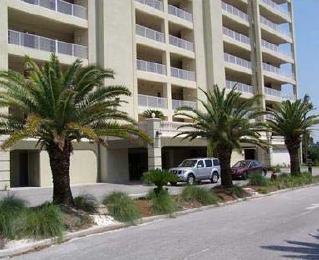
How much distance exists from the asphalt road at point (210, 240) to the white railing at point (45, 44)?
19524 millimetres

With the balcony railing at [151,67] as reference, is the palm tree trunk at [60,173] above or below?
below

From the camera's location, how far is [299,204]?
21.2 meters

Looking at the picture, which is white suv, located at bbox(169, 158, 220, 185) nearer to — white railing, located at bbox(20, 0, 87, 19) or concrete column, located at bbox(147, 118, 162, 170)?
concrete column, located at bbox(147, 118, 162, 170)

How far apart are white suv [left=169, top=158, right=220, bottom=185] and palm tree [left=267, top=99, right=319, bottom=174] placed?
507cm

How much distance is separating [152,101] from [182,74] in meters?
5.64

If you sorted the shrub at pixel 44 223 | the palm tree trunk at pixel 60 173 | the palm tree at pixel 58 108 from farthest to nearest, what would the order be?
the palm tree trunk at pixel 60 173 → the palm tree at pixel 58 108 → the shrub at pixel 44 223

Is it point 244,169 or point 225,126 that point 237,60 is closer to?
point 244,169

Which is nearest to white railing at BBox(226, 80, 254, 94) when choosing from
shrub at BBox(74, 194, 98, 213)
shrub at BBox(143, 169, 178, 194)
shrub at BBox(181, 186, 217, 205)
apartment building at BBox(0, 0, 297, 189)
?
apartment building at BBox(0, 0, 297, 189)

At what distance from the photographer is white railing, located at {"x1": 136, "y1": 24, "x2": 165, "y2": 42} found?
137ft

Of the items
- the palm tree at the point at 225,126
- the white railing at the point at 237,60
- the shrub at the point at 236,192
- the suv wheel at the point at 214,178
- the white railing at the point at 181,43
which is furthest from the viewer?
the white railing at the point at 237,60

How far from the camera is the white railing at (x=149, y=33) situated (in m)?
41.8

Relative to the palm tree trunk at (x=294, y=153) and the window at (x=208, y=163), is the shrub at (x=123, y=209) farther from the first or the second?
the palm tree trunk at (x=294, y=153)

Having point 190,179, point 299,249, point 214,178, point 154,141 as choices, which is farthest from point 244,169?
point 299,249

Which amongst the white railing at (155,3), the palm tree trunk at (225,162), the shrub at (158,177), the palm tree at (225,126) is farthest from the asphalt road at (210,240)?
the white railing at (155,3)
